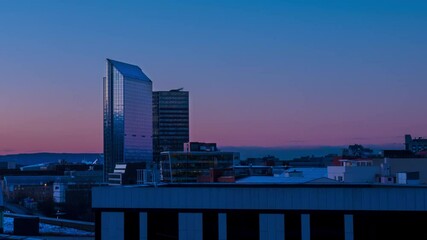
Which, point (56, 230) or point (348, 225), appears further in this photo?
point (56, 230)

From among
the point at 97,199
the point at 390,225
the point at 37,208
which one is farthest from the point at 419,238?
the point at 37,208

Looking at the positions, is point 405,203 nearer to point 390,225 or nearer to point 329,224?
point 390,225

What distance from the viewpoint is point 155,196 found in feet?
74.1

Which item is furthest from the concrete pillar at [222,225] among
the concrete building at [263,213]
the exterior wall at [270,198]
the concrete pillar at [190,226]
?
the concrete pillar at [190,226]

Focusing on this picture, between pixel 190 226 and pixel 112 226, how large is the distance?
2730 mm

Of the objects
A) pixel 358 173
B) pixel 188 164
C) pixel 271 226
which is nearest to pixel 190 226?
pixel 271 226

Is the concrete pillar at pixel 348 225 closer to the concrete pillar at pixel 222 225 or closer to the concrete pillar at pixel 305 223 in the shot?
the concrete pillar at pixel 305 223

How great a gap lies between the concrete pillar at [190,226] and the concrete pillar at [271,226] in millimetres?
1988

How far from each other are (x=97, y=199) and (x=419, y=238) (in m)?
10.6

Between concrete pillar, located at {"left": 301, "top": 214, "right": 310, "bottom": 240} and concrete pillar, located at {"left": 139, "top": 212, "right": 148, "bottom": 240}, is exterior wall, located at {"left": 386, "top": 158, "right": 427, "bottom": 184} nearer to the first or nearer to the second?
concrete pillar, located at {"left": 301, "top": 214, "right": 310, "bottom": 240}

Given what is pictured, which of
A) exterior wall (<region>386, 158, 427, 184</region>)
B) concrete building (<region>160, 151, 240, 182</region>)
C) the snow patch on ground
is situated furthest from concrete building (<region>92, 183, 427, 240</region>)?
concrete building (<region>160, 151, 240, 182</region>)

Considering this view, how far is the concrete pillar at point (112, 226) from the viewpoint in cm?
2278

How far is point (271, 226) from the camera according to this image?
21.8m

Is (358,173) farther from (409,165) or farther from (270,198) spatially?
(270,198)
